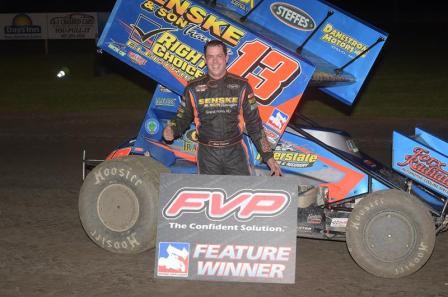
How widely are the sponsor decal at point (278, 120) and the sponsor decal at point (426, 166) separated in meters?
1.13

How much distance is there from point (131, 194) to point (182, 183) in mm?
634

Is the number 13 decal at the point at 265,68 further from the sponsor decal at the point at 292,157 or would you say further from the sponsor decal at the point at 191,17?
the sponsor decal at the point at 292,157

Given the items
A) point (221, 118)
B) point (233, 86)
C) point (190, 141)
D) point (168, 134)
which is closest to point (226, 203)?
point (221, 118)

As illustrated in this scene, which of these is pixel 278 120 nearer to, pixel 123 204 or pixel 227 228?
pixel 227 228

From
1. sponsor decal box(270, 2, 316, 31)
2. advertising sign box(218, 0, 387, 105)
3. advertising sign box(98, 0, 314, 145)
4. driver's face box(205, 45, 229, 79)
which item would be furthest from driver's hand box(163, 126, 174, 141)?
sponsor decal box(270, 2, 316, 31)

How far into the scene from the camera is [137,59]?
6.51 m

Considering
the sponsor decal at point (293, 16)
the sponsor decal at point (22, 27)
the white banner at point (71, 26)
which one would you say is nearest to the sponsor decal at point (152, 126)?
the sponsor decal at point (293, 16)

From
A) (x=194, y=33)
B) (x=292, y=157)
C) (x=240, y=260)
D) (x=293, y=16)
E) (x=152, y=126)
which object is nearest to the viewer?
(x=240, y=260)

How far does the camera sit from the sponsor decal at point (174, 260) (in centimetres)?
579

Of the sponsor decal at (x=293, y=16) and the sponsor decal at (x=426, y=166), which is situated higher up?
the sponsor decal at (x=293, y=16)

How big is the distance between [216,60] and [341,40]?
2132 millimetres

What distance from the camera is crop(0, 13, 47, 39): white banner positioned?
77.8 feet

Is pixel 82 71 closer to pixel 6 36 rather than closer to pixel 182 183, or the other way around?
pixel 6 36

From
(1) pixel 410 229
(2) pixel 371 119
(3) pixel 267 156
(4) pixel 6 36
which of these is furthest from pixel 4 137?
(4) pixel 6 36
